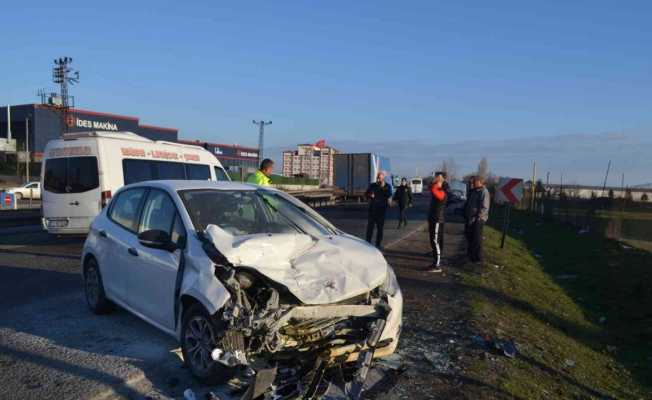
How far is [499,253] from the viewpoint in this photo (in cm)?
1351

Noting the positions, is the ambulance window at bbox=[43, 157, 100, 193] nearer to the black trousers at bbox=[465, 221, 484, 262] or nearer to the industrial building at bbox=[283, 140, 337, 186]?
the black trousers at bbox=[465, 221, 484, 262]

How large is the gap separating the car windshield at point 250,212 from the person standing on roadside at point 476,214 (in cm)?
581

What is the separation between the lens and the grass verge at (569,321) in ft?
16.1

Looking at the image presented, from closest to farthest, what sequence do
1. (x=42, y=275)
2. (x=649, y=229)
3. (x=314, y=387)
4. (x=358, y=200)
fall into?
(x=314, y=387)
(x=42, y=275)
(x=649, y=229)
(x=358, y=200)

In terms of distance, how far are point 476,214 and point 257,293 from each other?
298 inches

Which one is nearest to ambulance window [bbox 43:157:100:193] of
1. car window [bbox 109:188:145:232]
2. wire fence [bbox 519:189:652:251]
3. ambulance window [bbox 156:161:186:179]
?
ambulance window [bbox 156:161:186:179]

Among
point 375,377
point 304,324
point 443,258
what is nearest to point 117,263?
point 304,324

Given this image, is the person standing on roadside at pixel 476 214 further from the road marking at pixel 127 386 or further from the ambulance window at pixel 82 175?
the road marking at pixel 127 386

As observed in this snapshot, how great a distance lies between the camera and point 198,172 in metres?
12.2

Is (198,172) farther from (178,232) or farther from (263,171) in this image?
(178,232)

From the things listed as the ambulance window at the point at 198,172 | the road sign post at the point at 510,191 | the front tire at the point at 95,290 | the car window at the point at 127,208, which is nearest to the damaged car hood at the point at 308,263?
the car window at the point at 127,208

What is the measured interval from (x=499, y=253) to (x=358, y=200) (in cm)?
2129

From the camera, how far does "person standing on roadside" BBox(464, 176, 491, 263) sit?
10422 millimetres

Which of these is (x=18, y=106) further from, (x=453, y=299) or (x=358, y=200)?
(x=453, y=299)
